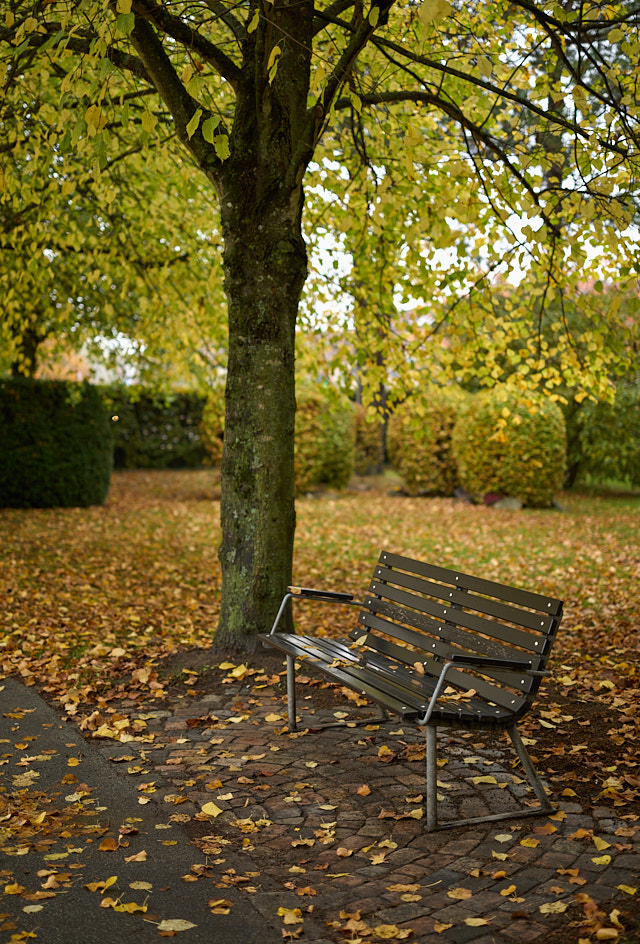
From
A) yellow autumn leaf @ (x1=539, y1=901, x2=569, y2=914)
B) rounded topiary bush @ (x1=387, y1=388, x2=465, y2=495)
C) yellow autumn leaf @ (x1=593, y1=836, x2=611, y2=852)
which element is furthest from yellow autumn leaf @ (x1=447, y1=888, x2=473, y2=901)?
rounded topiary bush @ (x1=387, y1=388, x2=465, y2=495)

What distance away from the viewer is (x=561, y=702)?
17.3ft

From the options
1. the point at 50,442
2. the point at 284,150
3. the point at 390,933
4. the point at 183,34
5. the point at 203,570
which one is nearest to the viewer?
the point at 390,933

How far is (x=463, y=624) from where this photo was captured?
4.15m

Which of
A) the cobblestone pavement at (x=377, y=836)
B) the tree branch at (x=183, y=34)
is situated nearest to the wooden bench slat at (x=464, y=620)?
the cobblestone pavement at (x=377, y=836)

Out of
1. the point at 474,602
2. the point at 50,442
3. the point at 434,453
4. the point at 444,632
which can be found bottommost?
the point at 444,632

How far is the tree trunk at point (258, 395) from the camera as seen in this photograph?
5477 mm

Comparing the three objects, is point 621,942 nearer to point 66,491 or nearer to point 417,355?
point 417,355

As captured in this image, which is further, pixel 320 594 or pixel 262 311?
pixel 262 311

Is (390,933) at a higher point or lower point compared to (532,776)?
lower

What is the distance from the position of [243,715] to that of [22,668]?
1.79 meters

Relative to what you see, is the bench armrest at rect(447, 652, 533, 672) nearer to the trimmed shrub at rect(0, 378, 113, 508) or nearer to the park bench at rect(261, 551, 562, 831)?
the park bench at rect(261, 551, 562, 831)

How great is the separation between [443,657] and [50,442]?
10735 millimetres

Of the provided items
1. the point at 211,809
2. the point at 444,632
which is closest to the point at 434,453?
the point at 444,632

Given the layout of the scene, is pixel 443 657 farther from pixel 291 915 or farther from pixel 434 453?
pixel 434 453
